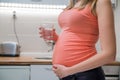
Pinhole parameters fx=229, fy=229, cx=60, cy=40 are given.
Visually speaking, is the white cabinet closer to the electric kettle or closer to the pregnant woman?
the electric kettle

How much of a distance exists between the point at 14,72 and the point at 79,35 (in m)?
1.22

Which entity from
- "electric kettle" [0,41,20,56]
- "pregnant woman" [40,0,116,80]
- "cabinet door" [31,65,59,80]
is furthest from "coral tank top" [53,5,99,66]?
"electric kettle" [0,41,20,56]

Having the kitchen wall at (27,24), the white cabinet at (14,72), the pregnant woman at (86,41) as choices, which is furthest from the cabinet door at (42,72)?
the pregnant woman at (86,41)

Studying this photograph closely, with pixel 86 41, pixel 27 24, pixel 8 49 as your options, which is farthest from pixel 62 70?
pixel 27 24

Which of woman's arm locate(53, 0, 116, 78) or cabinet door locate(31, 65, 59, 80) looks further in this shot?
cabinet door locate(31, 65, 59, 80)

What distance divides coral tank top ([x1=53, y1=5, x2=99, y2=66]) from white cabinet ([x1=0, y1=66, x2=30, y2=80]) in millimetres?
1078

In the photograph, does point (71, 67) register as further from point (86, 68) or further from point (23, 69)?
point (23, 69)

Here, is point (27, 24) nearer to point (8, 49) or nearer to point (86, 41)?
point (8, 49)

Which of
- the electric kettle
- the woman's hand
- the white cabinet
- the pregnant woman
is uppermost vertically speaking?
the pregnant woman

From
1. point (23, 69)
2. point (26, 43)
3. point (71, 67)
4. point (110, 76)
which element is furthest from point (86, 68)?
point (26, 43)

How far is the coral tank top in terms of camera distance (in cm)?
106

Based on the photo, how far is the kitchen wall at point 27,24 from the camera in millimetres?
2754

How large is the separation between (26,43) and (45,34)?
1.19 metres

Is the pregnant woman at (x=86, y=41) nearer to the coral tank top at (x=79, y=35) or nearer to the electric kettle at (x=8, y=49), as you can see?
the coral tank top at (x=79, y=35)
